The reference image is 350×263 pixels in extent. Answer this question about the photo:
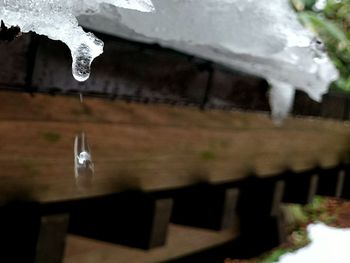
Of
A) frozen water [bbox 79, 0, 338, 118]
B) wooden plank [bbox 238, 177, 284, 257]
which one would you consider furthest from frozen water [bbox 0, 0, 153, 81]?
wooden plank [bbox 238, 177, 284, 257]

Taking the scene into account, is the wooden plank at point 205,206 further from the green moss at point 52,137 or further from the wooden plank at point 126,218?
the green moss at point 52,137

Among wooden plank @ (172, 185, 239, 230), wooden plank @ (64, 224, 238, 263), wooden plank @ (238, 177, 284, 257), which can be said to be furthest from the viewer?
wooden plank @ (238, 177, 284, 257)

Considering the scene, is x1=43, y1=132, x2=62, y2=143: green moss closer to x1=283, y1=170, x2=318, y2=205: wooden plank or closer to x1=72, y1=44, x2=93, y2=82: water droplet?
x1=72, y1=44, x2=93, y2=82: water droplet

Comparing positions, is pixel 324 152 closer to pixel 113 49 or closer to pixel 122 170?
pixel 122 170

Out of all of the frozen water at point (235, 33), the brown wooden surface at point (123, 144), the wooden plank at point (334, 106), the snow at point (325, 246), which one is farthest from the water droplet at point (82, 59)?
the snow at point (325, 246)

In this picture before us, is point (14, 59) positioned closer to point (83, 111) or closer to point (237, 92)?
point (83, 111)

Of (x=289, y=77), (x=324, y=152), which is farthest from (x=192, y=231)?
(x=289, y=77)

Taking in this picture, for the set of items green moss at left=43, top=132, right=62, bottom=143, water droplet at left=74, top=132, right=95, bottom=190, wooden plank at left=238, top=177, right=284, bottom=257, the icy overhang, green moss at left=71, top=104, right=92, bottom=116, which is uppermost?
the icy overhang

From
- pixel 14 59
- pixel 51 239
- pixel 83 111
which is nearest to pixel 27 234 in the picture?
pixel 51 239
